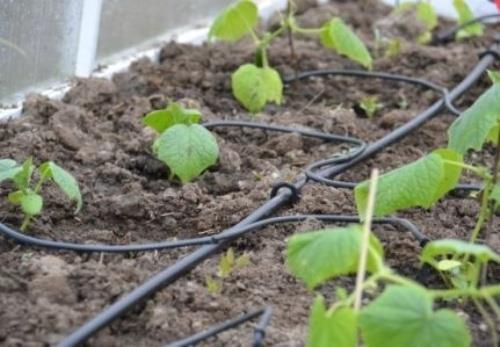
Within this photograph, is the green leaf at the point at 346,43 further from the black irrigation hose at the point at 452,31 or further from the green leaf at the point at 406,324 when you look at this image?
the green leaf at the point at 406,324

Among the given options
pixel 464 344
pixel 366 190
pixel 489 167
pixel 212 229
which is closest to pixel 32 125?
pixel 212 229

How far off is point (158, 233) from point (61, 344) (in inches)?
21.0

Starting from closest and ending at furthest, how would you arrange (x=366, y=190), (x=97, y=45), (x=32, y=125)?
(x=366, y=190) < (x=32, y=125) < (x=97, y=45)

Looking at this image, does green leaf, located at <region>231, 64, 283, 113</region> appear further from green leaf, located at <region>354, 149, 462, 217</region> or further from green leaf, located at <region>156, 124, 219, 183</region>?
green leaf, located at <region>354, 149, 462, 217</region>

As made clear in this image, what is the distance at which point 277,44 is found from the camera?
9.77ft

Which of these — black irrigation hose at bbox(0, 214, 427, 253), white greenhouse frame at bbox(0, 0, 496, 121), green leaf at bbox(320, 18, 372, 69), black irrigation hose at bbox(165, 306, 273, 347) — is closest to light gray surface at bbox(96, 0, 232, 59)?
white greenhouse frame at bbox(0, 0, 496, 121)

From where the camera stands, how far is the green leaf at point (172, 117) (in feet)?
6.61

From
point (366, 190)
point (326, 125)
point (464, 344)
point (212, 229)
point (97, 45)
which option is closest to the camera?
point (464, 344)

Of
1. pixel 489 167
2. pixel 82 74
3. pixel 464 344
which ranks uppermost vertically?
pixel 82 74

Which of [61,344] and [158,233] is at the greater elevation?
[158,233]

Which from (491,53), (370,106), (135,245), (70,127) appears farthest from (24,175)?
(491,53)

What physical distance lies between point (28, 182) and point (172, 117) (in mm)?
365

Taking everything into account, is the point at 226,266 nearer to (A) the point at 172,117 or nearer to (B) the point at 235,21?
(A) the point at 172,117

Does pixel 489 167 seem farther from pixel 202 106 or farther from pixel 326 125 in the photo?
pixel 202 106
